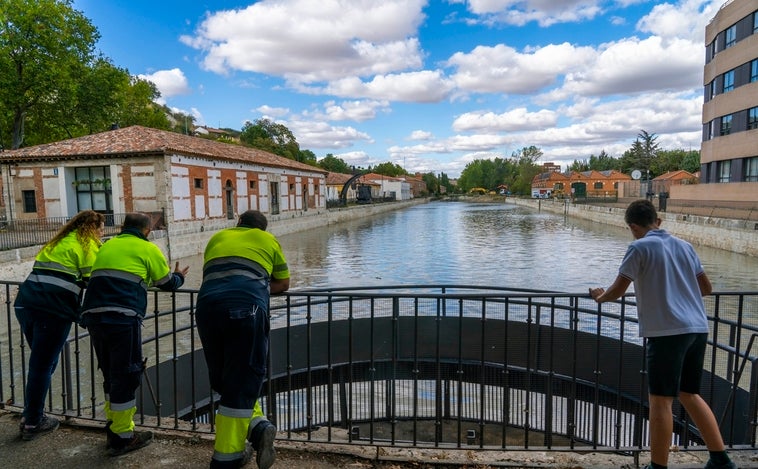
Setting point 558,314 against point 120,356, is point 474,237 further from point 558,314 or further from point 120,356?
point 120,356

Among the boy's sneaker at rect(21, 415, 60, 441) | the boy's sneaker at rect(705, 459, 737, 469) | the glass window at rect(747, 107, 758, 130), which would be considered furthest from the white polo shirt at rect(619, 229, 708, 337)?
the glass window at rect(747, 107, 758, 130)

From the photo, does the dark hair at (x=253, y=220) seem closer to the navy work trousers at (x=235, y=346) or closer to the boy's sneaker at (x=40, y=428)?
the navy work trousers at (x=235, y=346)

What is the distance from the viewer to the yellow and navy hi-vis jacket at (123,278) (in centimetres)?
289

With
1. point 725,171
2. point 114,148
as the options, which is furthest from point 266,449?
point 725,171

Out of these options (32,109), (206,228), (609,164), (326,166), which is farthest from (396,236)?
(609,164)

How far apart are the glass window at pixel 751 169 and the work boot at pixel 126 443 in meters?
35.4

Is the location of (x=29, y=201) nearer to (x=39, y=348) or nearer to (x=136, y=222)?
(x=39, y=348)

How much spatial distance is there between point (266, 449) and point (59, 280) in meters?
1.81

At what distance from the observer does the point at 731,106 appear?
30766mm

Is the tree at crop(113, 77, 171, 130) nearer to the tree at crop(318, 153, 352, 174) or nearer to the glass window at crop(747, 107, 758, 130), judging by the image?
the glass window at crop(747, 107, 758, 130)

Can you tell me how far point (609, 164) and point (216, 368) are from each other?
14061 centimetres

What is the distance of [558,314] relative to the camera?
11344mm

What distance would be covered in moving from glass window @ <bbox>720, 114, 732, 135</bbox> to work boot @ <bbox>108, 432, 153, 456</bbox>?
3824 cm

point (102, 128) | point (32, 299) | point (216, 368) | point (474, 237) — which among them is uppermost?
point (102, 128)
